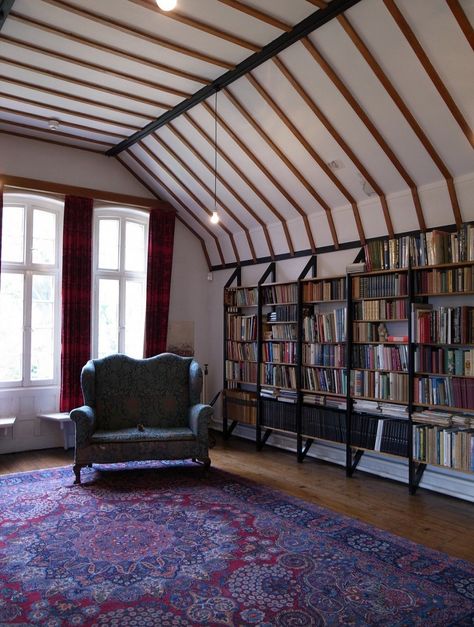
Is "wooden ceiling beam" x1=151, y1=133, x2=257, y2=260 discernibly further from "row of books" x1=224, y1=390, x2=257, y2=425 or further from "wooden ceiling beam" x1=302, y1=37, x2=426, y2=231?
"wooden ceiling beam" x1=302, y1=37, x2=426, y2=231

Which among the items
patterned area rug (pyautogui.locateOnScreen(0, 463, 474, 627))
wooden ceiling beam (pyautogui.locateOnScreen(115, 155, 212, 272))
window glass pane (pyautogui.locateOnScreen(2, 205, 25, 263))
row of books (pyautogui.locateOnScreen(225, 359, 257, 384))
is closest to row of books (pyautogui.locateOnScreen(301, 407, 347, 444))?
row of books (pyautogui.locateOnScreen(225, 359, 257, 384))

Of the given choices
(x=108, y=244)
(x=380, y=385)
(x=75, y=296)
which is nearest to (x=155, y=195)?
(x=108, y=244)

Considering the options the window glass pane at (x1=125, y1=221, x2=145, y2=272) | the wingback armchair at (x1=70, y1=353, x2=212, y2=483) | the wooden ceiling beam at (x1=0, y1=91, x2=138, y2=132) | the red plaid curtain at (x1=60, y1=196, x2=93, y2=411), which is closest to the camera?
the wingback armchair at (x1=70, y1=353, x2=212, y2=483)

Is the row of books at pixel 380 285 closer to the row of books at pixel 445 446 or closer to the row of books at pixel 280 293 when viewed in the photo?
the row of books at pixel 280 293

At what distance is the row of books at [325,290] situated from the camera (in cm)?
570

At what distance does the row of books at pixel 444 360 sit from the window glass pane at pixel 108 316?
418 cm

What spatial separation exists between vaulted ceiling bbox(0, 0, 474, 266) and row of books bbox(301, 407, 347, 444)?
1982 millimetres

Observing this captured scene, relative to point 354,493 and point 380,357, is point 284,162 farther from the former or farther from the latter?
point 354,493

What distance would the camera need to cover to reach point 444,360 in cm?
465

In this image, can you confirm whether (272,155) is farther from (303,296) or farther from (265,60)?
(303,296)

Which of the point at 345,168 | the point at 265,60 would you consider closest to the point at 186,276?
the point at 345,168

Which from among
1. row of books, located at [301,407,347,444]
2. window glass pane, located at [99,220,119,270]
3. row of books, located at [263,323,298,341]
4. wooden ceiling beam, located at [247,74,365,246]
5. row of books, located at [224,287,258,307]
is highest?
wooden ceiling beam, located at [247,74,365,246]

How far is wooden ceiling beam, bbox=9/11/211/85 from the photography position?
4164 mm

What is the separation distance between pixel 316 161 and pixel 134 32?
214 centimetres
